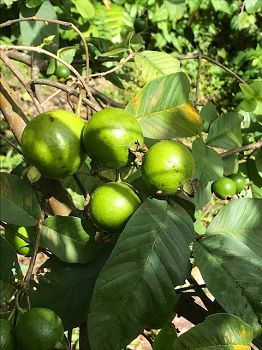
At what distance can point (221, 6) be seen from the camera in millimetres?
4707

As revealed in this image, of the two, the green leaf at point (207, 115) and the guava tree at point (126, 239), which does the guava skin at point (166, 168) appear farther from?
the green leaf at point (207, 115)

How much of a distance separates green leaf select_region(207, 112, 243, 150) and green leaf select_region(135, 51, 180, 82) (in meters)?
0.16

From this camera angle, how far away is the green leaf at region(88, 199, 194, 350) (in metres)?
0.67

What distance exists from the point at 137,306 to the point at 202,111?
0.68 meters

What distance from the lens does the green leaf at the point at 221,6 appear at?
4695mm

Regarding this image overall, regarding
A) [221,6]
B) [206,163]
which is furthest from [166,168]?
[221,6]

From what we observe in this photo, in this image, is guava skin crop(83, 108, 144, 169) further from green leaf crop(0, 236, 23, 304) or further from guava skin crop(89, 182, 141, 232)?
green leaf crop(0, 236, 23, 304)

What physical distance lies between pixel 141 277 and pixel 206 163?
39 cm

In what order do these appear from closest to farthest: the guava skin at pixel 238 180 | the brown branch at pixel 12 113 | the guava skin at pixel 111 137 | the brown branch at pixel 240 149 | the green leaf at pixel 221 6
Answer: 1. the guava skin at pixel 111 137
2. the brown branch at pixel 12 113
3. the brown branch at pixel 240 149
4. the guava skin at pixel 238 180
5. the green leaf at pixel 221 6

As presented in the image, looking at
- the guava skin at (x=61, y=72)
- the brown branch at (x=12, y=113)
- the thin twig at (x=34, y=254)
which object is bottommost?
the guava skin at (x=61, y=72)

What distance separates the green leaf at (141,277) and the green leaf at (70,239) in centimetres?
11

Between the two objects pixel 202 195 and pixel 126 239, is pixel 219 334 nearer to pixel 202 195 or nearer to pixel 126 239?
pixel 126 239

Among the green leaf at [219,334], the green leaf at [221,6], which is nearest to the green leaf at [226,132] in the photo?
the green leaf at [219,334]

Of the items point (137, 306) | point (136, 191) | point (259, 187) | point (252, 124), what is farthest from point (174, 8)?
point (137, 306)
